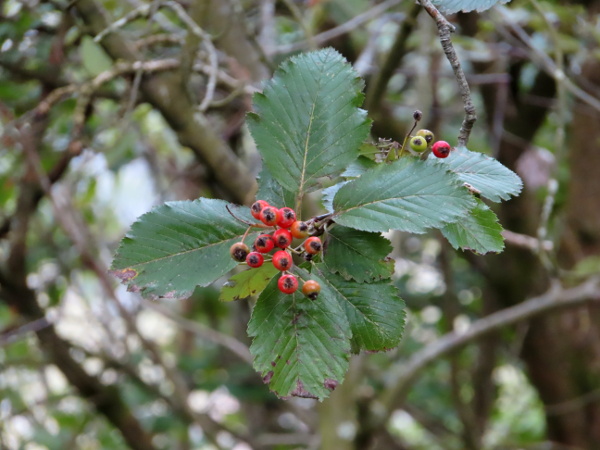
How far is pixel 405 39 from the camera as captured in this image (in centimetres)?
155

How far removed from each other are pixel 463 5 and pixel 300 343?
0.34 m

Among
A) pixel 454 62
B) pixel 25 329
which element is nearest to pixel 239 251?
pixel 454 62

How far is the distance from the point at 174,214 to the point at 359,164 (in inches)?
7.1

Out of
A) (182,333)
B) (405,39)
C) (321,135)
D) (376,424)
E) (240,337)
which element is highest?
(321,135)

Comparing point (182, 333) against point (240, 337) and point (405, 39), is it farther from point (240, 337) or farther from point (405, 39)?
point (405, 39)

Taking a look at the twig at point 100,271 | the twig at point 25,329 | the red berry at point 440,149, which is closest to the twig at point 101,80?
the twig at point 100,271

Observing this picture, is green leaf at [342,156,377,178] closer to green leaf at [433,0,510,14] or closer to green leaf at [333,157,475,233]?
green leaf at [333,157,475,233]

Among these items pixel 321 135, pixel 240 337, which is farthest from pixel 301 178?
pixel 240 337

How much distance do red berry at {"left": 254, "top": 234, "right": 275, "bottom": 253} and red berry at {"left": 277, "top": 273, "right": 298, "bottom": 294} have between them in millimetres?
28

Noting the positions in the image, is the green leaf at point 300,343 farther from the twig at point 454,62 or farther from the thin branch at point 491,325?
the thin branch at point 491,325

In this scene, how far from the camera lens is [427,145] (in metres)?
0.58

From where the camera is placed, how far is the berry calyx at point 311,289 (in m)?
0.52

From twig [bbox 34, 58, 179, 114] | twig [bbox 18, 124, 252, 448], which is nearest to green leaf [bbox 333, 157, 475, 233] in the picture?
twig [bbox 34, 58, 179, 114]

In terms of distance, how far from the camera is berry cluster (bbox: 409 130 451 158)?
1.85 ft
